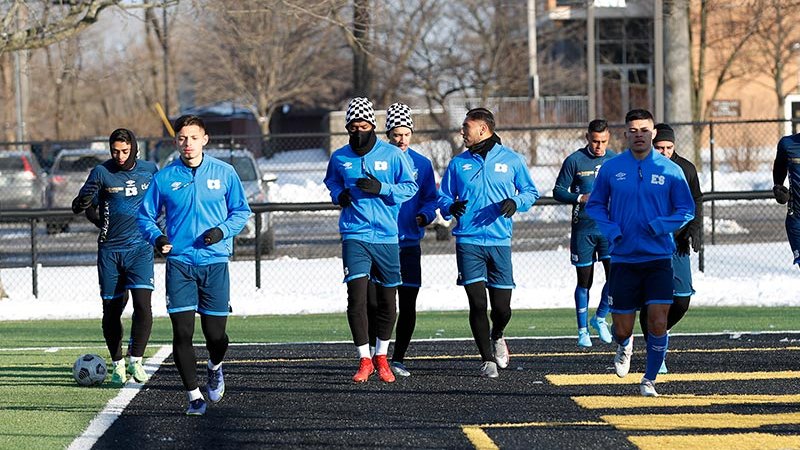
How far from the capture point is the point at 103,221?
1069 centimetres

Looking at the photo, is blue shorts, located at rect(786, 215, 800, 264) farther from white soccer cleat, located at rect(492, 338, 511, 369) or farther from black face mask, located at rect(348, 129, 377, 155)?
black face mask, located at rect(348, 129, 377, 155)

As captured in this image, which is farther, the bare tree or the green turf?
the bare tree

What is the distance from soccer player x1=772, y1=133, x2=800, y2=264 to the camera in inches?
450

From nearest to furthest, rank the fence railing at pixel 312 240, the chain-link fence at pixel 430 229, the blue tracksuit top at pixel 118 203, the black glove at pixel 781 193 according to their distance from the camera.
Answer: the blue tracksuit top at pixel 118 203, the black glove at pixel 781 193, the fence railing at pixel 312 240, the chain-link fence at pixel 430 229

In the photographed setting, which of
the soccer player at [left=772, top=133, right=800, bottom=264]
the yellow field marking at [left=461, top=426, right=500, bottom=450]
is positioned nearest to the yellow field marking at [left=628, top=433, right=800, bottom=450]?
the yellow field marking at [left=461, top=426, right=500, bottom=450]

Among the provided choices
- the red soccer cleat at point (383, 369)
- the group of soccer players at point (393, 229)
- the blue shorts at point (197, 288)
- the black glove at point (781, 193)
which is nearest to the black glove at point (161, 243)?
the group of soccer players at point (393, 229)

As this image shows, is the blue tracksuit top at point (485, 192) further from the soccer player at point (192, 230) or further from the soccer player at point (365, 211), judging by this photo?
the soccer player at point (192, 230)

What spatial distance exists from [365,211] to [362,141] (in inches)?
20.7

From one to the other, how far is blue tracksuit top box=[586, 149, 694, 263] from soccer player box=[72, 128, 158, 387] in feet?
11.9

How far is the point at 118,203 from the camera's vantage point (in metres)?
10.6

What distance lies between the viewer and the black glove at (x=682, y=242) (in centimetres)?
957

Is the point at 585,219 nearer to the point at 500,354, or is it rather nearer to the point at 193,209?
the point at 500,354

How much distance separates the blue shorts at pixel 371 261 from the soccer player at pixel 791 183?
3389 mm

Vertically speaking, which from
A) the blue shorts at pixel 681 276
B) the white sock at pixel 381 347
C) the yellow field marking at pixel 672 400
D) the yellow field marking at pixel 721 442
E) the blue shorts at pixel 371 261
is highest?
the blue shorts at pixel 371 261
